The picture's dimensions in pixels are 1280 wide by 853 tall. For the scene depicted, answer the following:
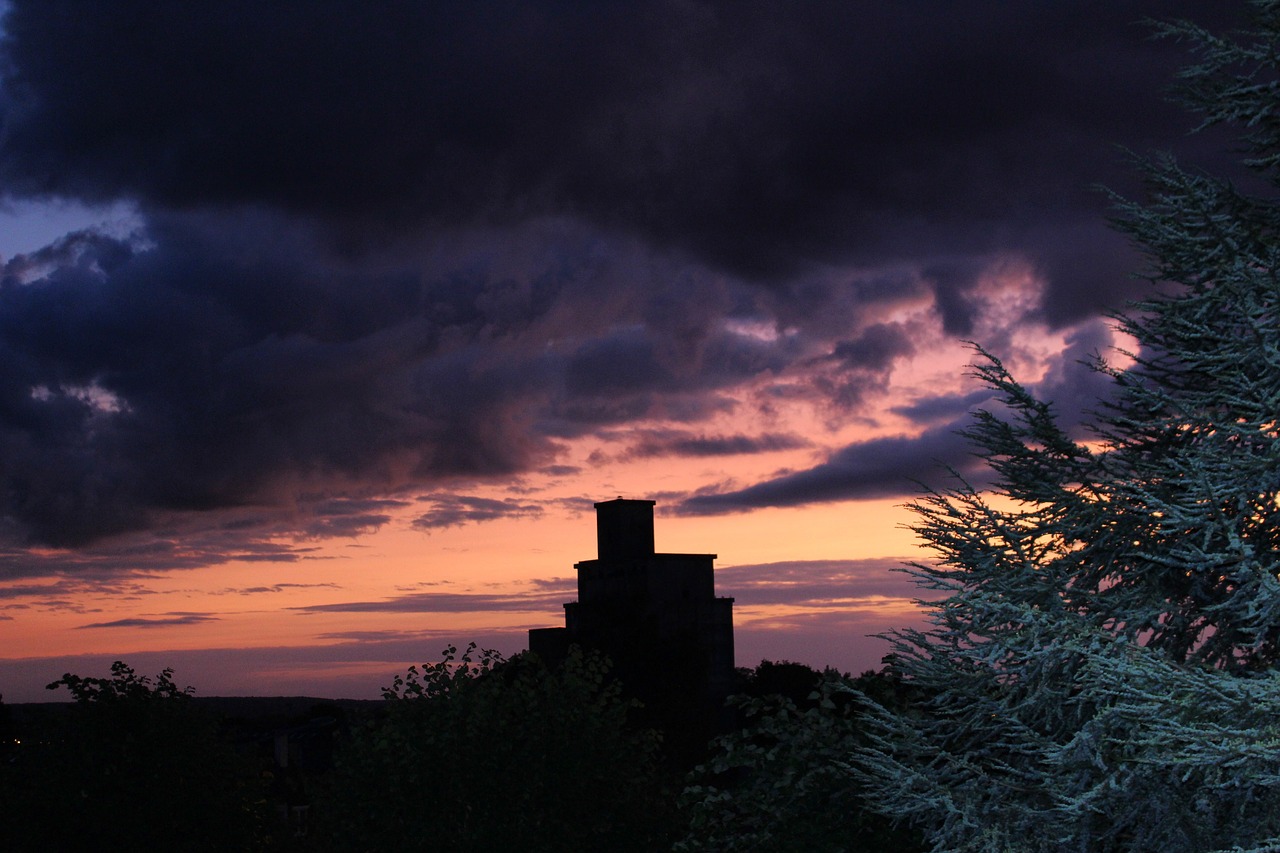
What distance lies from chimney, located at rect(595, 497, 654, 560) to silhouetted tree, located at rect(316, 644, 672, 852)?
3686 centimetres

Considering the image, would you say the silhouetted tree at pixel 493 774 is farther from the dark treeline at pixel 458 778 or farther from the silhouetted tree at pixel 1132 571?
the silhouetted tree at pixel 1132 571

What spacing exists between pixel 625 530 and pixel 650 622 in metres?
4.60

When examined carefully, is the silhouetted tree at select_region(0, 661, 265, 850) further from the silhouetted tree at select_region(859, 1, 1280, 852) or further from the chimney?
the chimney

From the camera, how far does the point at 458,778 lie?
1955 centimetres

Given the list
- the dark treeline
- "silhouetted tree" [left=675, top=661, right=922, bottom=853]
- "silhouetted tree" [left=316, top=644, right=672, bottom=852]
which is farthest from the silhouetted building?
"silhouetted tree" [left=675, top=661, right=922, bottom=853]

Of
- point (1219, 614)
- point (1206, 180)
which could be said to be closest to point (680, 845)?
point (1219, 614)

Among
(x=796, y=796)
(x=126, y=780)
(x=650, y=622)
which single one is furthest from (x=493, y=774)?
(x=650, y=622)

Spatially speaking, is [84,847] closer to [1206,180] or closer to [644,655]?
[1206,180]

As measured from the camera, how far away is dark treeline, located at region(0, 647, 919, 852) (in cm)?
1673

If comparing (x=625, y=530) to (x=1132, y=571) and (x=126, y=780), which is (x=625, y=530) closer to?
(x=126, y=780)

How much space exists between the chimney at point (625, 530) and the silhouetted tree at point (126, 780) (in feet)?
111

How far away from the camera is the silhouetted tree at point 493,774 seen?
19531 millimetres

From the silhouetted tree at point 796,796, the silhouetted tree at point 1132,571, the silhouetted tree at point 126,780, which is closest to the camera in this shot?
the silhouetted tree at point 1132,571

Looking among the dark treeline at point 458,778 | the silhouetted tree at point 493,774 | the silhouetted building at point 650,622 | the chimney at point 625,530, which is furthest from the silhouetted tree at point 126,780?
the chimney at point 625,530
